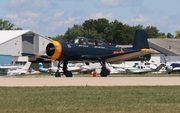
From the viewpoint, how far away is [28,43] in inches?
3290

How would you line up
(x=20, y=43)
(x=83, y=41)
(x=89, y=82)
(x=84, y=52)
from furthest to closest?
(x=20, y=43), (x=83, y=41), (x=84, y=52), (x=89, y=82)

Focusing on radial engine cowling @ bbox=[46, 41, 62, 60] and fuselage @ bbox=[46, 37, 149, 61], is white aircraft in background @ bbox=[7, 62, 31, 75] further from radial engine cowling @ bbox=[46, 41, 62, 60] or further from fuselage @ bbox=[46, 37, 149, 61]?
radial engine cowling @ bbox=[46, 41, 62, 60]

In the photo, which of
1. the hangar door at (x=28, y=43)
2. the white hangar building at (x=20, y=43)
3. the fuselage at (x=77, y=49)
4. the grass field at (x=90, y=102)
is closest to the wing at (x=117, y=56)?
the fuselage at (x=77, y=49)

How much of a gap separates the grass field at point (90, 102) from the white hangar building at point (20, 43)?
59.6 m

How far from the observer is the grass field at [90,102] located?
13.4 meters

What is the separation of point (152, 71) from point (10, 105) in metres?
39.9

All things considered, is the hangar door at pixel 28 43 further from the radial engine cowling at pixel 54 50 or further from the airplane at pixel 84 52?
the radial engine cowling at pixel 54 50

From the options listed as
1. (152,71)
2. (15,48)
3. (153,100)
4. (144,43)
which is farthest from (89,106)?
(15,48)

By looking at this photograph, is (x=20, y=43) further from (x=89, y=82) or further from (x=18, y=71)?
(x=89, y=82)

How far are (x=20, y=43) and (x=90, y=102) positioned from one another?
65645mm

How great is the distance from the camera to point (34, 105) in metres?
14.4

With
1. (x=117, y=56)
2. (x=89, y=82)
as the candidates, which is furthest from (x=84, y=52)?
(x=89, y=82)

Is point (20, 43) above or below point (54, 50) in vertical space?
above

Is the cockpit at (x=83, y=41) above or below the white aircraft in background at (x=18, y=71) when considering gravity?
above
